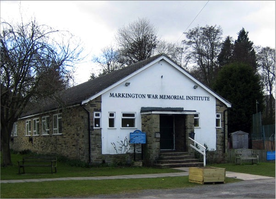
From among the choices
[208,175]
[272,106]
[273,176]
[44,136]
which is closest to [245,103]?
[272,106]

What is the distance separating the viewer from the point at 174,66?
24.0m

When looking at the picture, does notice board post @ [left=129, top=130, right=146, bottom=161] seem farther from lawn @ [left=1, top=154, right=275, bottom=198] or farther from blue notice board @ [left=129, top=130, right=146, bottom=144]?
lawn @ [left=1, top=154, right=275, bottom=198]

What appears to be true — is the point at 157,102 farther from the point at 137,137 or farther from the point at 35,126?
the point at 35,126

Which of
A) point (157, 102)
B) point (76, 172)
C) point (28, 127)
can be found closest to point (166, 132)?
point (157, 102)

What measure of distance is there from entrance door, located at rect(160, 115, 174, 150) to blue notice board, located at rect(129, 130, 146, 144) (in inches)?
89.3

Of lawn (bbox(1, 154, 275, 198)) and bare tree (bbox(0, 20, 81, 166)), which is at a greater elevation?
bare tree (bbox(0, 20, 81, 166))

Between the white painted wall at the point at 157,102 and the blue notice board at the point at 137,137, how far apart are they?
0.59 meters

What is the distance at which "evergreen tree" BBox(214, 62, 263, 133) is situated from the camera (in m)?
40.4

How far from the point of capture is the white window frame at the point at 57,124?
26438 millimetres

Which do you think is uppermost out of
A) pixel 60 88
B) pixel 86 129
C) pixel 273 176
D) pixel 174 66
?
A: pixel 174 66

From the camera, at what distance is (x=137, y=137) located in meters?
22.1

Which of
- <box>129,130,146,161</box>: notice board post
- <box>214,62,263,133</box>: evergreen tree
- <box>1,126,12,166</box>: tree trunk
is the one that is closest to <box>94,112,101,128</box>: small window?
<box>129,130,146,161</box>: notice board post

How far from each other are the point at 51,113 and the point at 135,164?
336 inches

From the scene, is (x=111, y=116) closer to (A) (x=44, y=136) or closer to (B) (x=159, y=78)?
(B) (x=159, y=78)
